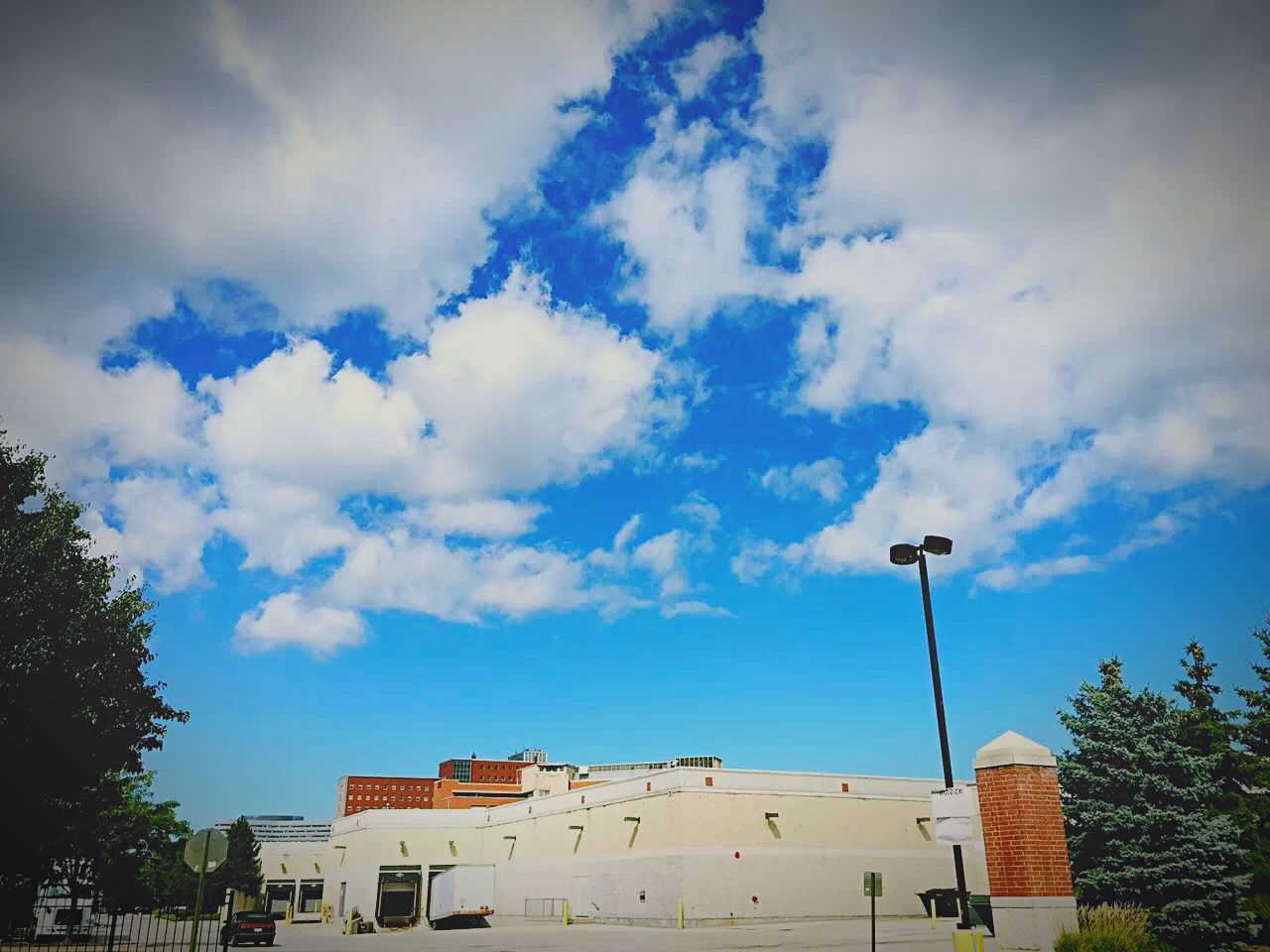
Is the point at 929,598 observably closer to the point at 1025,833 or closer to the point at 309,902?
the point at 1025,833

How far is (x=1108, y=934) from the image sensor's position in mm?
14242

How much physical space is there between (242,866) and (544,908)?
139 ft

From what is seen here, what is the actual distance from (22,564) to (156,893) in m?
50.5

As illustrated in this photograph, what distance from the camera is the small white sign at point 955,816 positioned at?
13789 mm

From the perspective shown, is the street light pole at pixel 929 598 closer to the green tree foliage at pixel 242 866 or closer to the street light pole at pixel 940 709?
the street light pole at pixel 940 709

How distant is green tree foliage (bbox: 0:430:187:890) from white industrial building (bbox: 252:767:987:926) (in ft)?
74.0

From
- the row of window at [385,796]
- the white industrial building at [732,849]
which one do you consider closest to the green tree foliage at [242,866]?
the white industrial building at [732,849]

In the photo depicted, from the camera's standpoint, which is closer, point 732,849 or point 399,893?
point 732,849

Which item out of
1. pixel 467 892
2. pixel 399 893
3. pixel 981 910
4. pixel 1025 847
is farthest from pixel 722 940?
pixel 399 893

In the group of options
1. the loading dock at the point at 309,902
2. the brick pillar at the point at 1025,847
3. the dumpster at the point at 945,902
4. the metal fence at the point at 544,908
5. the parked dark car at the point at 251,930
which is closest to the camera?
the brick pillar at the point at 1025,847

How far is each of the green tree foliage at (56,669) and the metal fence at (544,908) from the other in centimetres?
2517

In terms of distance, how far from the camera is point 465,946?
29.9m

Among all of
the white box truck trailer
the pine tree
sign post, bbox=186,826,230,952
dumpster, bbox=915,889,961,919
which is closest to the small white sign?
the pine tree

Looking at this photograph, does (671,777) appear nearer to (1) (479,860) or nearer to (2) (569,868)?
(2) (569,868)
